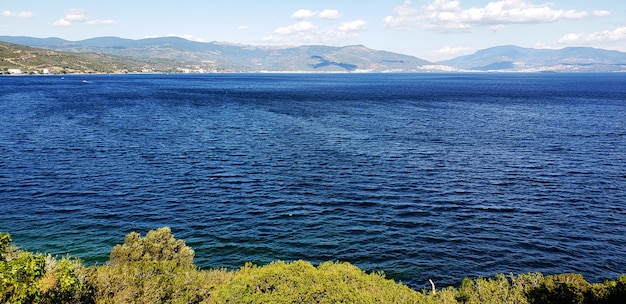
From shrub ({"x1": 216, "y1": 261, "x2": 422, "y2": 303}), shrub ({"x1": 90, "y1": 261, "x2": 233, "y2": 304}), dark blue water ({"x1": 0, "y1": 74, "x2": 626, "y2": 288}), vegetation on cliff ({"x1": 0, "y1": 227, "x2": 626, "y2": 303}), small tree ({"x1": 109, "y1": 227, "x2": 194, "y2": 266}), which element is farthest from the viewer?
dark blue water ({"x1": 0, "y1": 74, "x2": 626, "y2": 288})

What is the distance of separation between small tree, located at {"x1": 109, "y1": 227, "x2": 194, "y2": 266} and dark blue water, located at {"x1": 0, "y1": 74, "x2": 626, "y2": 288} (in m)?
5.83

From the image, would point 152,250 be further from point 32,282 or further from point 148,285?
point 32,282

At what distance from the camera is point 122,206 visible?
2009 inches

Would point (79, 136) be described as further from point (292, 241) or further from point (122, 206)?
point (292, 241)

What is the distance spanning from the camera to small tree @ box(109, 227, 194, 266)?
30562mm

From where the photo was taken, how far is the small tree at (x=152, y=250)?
30.6 m

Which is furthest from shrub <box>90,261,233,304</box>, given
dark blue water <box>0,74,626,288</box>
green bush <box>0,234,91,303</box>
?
dark blue water <box>0,74,626,288</box>

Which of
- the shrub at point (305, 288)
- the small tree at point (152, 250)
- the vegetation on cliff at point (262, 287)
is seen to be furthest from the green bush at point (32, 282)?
the small tree at point (152, 250)

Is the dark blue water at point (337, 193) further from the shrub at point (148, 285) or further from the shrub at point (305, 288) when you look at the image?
the shrub at point (305, 288)

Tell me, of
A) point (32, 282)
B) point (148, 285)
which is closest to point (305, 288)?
point (148, 285)

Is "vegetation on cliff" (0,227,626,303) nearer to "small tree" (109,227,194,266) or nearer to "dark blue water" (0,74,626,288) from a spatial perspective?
"small tree" (109,227,194,266)

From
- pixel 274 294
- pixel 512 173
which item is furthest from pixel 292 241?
pixel 512 173

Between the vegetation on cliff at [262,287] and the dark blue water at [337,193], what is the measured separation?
44.0 feet

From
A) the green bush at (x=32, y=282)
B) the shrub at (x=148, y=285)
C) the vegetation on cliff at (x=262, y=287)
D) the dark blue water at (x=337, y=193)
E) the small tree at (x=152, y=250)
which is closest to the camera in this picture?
the green bush at (x=32, y=282)
